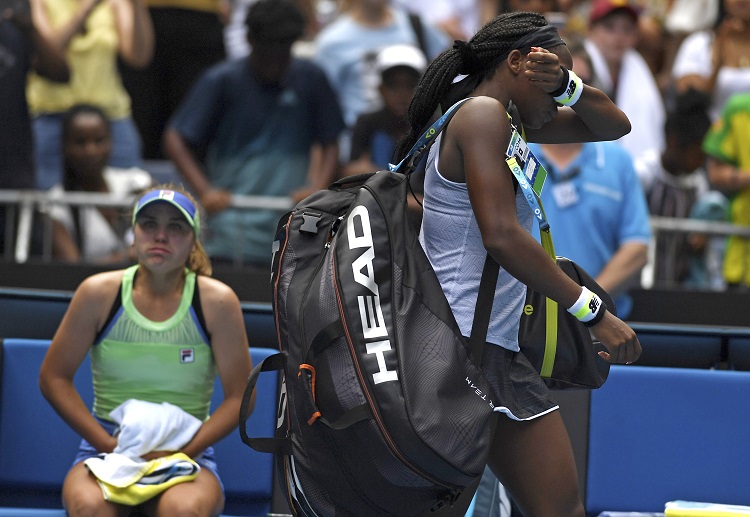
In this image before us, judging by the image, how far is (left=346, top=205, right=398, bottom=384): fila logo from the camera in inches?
122

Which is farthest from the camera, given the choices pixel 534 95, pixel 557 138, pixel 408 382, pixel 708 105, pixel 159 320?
pixel 708 105

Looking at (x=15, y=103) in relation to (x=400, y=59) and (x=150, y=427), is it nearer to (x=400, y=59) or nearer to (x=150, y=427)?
(x=400, y=59)

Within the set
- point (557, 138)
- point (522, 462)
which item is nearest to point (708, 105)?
point (557, 138)

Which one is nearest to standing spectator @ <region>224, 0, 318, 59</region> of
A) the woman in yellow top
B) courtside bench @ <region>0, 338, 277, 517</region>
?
the woman in yellow top

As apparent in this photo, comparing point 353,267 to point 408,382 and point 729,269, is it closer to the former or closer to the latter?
point 408,382

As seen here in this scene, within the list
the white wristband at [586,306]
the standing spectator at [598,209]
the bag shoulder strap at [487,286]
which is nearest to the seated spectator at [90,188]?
the standing spectator at [598,209]

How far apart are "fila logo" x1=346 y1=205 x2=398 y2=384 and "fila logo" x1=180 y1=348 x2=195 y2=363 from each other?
121 cm

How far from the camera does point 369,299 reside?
313 centimetres

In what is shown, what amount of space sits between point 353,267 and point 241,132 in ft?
12.8

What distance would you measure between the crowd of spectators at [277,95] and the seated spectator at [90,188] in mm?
19

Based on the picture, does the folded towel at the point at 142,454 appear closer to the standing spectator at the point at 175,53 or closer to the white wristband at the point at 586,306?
the white wristband at the point at 586,306

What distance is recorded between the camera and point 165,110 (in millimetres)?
8219

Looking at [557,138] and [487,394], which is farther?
[557,138]

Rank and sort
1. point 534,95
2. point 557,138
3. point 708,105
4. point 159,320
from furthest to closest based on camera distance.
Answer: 1. point 708,105
2. point 159,320
3. point 557,138
4. point 534,95
